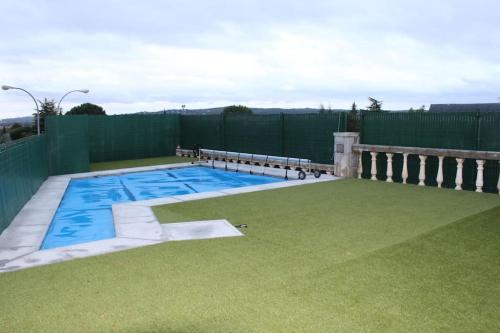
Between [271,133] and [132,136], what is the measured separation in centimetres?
968

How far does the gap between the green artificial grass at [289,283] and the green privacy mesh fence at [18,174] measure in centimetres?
388

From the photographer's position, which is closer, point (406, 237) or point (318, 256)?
point (318, 256)

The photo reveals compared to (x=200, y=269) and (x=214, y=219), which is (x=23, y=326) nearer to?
(x=200, y=269)

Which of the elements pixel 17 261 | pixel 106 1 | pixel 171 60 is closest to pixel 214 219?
pixel 17 261

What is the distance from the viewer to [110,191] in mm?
15883

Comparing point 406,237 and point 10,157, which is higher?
point 10,157

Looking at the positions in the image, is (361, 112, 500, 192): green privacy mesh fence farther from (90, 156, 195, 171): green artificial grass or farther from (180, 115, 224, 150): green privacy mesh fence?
(90, 156, 195, 171): green artificial grass

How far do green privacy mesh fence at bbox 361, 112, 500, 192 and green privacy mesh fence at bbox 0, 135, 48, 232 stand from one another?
11.2m

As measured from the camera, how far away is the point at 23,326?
452 centimetres

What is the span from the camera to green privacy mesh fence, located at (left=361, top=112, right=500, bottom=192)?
41.9 ft

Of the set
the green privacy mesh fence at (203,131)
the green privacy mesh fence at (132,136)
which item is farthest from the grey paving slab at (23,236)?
the green privacy mesh fence at (132,136)

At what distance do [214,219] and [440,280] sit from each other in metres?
5.04

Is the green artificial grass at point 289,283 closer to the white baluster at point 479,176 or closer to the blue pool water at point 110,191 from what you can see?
the blue pool water at point 110,191

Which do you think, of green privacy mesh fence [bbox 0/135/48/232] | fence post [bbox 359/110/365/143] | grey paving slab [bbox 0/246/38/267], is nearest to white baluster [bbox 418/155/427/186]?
fence post [bbox 359/110/365/143]
